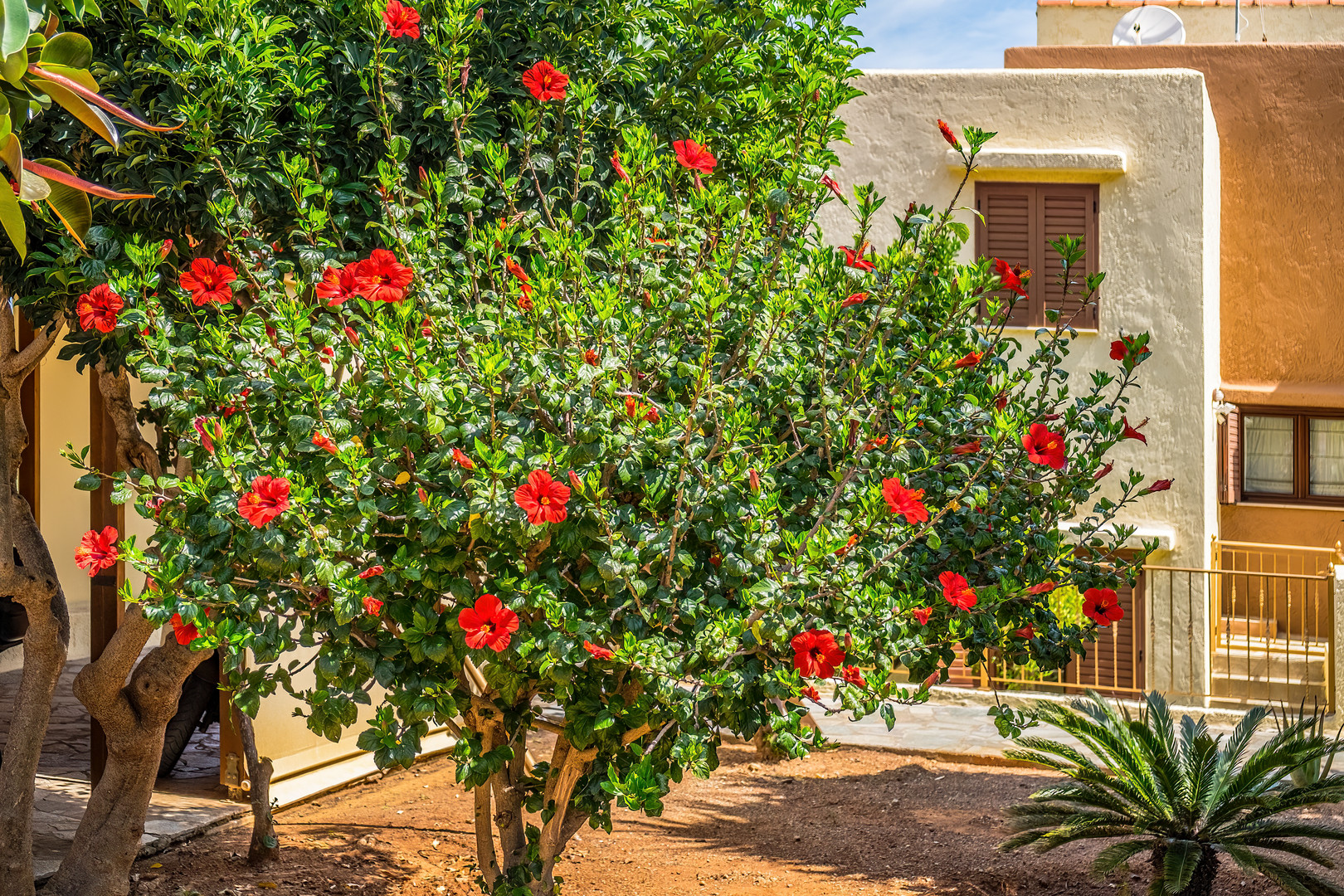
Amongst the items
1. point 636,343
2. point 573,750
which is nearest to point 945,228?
point 636,343

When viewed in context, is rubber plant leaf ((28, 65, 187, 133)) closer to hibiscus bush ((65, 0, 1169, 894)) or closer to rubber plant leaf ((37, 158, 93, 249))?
rubber plant leaf ((37, 158, 93, 249))

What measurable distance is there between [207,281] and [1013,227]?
10.9 m

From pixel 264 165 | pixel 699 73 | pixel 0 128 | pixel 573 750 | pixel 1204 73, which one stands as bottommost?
pixel 573 750

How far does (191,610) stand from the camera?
3.46 metres

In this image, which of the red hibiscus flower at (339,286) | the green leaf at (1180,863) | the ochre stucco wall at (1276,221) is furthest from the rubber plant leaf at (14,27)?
the ochre stucco wall at (1276,221)

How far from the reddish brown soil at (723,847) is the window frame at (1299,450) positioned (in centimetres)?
735

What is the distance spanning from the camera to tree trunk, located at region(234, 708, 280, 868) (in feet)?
20.3

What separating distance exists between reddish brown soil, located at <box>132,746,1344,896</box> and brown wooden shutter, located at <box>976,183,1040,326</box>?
5.92 meters

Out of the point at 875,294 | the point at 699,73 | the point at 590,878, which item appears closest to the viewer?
the point at 875,294

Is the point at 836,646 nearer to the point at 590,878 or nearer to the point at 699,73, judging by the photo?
the point at 699,73

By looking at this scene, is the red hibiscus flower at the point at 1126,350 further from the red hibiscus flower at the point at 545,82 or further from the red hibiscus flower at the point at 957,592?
the red hibiscus flower at the point at 545,82

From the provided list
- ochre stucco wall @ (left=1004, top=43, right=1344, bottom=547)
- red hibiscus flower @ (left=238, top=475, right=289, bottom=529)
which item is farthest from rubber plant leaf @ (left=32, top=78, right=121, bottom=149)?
ochre stucco wall @ (left=1004, top=43, right=1344, bottom=547)

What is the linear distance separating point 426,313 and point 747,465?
1.11m

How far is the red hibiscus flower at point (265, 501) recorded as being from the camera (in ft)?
10.7
